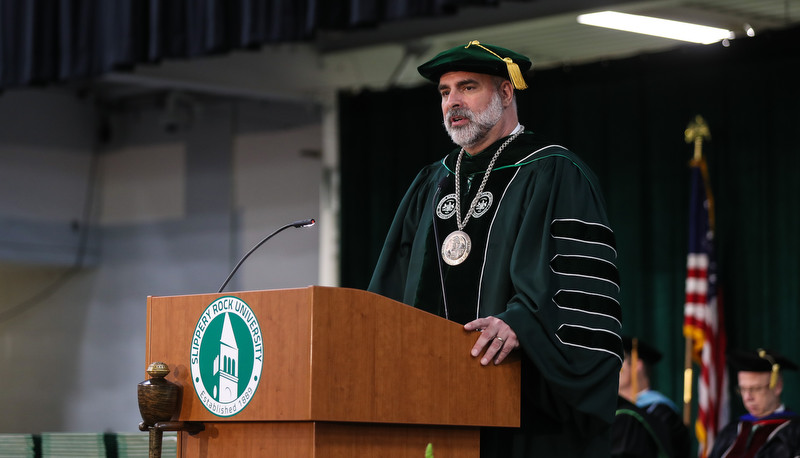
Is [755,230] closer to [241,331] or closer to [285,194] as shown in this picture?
[285,194]

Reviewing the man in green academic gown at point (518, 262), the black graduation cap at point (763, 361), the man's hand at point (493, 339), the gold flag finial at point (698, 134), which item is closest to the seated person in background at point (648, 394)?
the black graduation cap at point (763, 361)

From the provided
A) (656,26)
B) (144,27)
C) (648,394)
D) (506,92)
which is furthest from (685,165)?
(506,92)

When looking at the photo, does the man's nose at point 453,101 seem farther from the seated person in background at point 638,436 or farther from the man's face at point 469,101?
the seated person in background at point 638,436

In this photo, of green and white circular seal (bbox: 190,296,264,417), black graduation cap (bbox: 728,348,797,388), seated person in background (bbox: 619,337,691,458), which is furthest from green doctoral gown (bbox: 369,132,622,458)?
seated person in background (bbox: 619,337,691,458)

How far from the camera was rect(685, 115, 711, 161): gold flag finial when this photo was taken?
7359mm

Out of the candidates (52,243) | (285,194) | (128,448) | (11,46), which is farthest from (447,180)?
(52,243)

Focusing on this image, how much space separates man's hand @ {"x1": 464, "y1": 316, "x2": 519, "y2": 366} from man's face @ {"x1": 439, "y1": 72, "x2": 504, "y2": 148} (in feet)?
1.88

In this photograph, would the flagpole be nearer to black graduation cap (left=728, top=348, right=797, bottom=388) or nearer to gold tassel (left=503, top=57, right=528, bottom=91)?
black graduation cap (left=728, top=348, right=797, bottom=388)

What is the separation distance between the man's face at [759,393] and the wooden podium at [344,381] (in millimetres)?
4377

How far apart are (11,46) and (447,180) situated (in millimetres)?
5452

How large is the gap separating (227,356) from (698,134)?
567cm

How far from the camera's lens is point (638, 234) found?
7.80 meters

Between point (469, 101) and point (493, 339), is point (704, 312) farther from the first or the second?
point (493, 339)

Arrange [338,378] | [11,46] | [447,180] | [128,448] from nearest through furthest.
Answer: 1. [338,378]
2. [447,180]
3. [128,448]
4. [11,46]
